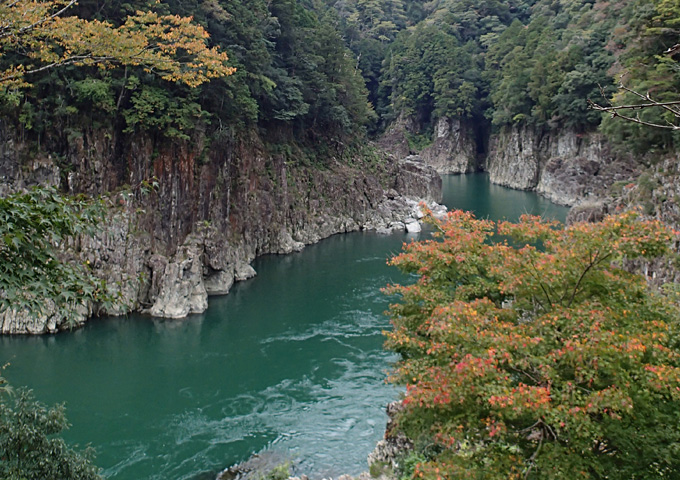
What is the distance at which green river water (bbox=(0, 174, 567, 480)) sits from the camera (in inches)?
524

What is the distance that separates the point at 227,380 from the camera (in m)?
17.2

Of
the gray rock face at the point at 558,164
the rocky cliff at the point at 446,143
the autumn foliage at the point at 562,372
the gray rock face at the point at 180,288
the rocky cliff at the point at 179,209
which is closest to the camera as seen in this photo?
the autumn foliage at the point at 562,372

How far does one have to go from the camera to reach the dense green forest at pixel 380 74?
69.3 feet

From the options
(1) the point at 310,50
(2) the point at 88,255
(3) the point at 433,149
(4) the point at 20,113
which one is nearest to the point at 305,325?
(2) the point at 88,255

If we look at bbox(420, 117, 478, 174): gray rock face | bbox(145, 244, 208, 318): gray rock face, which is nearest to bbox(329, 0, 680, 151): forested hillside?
bbox(420, 117, 478, 174): gray rock face

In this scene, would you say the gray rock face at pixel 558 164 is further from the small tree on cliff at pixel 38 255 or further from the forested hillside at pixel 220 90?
the small tree on cliff at pixel 38 255

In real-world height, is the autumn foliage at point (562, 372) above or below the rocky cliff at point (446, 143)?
below

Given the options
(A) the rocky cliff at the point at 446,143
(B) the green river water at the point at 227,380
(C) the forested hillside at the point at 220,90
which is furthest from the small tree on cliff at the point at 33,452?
(A) the rocky cliff at the point at 446,143

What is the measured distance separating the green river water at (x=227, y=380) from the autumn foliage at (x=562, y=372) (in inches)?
224

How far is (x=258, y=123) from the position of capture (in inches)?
1305

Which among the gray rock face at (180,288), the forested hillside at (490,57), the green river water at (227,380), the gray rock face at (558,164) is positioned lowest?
the green river water at (227,380)

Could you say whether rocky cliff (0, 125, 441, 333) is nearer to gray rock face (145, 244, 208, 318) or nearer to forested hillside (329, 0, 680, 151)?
gray rock face (145, 244, 208, 318)

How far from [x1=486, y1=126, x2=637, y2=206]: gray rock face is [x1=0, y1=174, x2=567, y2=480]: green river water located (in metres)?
27.1

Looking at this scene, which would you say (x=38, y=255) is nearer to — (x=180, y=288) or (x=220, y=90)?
(x=180, y=288)
